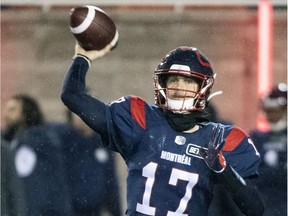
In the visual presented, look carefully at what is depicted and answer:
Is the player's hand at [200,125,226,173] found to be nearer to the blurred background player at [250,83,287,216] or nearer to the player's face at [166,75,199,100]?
the player's face at [166,75,199,100]

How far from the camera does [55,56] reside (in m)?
9.36

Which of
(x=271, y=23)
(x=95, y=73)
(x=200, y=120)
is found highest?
(x=200, y=120)

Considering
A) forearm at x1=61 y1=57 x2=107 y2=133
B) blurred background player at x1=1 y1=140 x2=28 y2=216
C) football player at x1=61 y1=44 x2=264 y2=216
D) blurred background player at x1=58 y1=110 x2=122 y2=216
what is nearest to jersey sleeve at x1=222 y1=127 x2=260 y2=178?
football player at x1=61 y1=44 x2=264 y2=216

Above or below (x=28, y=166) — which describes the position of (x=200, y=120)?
above

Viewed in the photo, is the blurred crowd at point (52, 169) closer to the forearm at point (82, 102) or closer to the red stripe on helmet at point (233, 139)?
the forearm at point (82, 102)

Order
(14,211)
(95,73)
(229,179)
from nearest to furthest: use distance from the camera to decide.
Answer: (229,179) < (14,211) < (95,73)

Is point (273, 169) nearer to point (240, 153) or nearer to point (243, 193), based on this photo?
point (240, 153)

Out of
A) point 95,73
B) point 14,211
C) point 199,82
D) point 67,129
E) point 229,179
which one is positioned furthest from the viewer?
point 95,73

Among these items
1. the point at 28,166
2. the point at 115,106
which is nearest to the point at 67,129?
the point at 28,166

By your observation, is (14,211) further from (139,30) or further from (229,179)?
(139,30)

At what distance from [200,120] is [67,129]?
2.47 metres

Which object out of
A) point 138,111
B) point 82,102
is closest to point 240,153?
point 138,111

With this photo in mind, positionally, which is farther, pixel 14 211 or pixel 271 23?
pixel 271 23

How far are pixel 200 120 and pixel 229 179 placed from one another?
1.15ft
